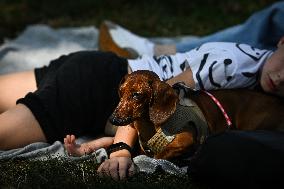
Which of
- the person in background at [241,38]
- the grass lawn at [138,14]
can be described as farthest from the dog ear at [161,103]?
the grass lawn at [138,14]

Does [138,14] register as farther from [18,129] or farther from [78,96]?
[18,129]

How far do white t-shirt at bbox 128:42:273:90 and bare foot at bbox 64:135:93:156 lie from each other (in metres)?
0.44

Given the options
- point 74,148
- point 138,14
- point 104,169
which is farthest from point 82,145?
point 138,14

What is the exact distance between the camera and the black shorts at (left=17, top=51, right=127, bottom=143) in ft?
6.87

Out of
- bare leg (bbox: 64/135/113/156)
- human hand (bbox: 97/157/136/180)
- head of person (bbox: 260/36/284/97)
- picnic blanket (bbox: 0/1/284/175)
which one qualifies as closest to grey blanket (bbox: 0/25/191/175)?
picnic blanket (bbox: 0/1/284/175)

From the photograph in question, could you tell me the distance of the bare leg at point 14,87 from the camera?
2.33 m

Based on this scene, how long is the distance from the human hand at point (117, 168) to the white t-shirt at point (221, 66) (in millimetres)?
427

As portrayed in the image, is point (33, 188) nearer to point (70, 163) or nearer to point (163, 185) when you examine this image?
point (70, 163)

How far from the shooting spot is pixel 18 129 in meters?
2.00

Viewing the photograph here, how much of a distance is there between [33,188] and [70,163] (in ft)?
0.83

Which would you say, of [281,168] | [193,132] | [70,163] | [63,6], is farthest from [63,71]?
[63,6]

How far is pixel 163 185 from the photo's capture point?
1.69 meters

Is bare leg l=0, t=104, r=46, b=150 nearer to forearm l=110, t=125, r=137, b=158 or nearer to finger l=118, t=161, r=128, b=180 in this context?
forearm l=110, t=125, r=137, b=158

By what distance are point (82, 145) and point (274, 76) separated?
72 cm
